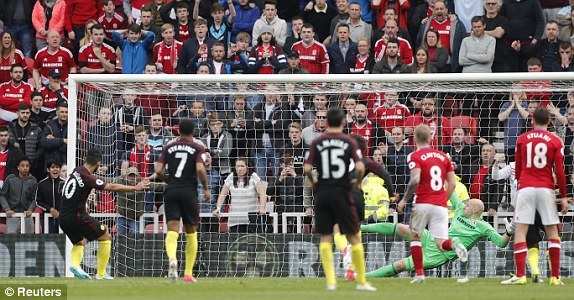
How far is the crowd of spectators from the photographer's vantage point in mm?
20969

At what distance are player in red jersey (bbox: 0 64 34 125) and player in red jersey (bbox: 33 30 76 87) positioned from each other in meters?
0.49

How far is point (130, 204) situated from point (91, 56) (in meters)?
4.94

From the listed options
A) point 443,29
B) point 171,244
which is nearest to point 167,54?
point 443,29

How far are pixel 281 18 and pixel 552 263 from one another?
1120cm

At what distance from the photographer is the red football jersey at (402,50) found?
922 inches

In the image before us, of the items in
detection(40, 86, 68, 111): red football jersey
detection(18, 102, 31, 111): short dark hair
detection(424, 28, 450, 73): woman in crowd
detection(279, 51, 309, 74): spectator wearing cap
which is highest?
detection(424, 28, 450, 73): woman in crowd

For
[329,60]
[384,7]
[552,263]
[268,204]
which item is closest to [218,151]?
[268,204]

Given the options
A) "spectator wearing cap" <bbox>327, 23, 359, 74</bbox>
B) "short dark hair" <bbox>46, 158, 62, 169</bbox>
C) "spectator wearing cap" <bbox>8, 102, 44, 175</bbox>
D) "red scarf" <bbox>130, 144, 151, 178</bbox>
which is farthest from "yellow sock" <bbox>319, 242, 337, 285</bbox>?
"spectator wearing cap" <bbox>8, 102, 44, 175</bbox>

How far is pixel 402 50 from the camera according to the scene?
23453 mm

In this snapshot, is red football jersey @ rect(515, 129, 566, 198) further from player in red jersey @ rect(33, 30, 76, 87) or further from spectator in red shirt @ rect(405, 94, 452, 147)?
Answer: player in red jersey @ rect(33, 30, 76, 87)

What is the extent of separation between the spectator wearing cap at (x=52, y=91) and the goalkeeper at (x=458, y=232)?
860 cm

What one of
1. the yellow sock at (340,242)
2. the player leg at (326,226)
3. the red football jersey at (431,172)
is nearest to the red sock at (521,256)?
the red football jersey at (431,172)

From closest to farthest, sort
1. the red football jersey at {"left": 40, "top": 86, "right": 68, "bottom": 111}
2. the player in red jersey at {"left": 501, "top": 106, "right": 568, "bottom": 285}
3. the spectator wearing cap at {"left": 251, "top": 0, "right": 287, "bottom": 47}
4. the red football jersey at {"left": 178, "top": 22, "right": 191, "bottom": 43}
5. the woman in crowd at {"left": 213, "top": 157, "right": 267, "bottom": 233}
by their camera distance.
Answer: the player in red jersey at {"left": 501, "top": 106, "right": 568, "bottom": 285}, the woman in crowd at {"left": 213, "top": 157, "right": 267, "bottom": 233}, the red football jersey at {"left": 40, "top": 86, "right": 68, "bottom": 111}, the spectator wearing cap at {"left": 251, "top": 0, "right": 287, "bottom": 47}, the red football jersey at {"left": 178, "top": 22, "right": 191, "bottom": 43}

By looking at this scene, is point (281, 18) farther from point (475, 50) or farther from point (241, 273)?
point (241, 273)
